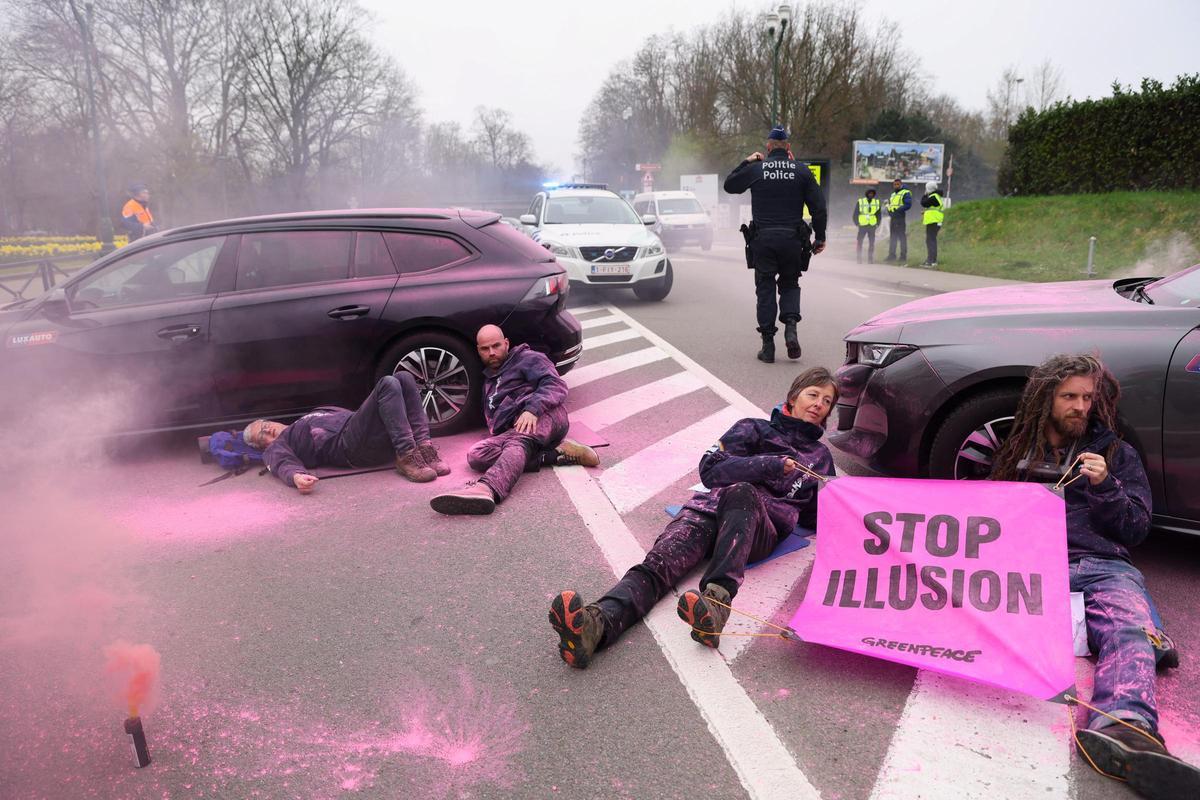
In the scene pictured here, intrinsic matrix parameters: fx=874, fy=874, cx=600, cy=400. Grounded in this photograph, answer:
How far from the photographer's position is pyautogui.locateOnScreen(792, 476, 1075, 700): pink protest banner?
2.84m

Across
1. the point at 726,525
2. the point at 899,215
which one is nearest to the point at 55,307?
the point at 726,525

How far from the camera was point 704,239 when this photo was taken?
29297 mm

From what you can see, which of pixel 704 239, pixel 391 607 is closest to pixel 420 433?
pixel 391 607

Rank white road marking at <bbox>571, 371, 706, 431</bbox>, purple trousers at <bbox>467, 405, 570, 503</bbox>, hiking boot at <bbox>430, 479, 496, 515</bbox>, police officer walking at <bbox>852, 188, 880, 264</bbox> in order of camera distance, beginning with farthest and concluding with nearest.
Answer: police officer walking at <bbox>852, 188, 880, 264</bbox> → white road marking at <bbox>571, 371, 706, 431</bbox> → purple trousers at <bbox>467, 405, 570, 503</bbox> → hiking boot at <bbox>430, 479, 496, 515</bbox>

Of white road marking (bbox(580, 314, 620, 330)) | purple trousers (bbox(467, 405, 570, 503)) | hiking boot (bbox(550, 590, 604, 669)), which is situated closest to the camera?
hiking boot (bbox(550, 590, 604, 669))

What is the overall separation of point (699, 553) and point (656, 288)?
10.5 metres

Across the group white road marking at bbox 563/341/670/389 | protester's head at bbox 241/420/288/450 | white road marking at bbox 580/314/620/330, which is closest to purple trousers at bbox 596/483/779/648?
protester's head at bbox 241/420/288/450

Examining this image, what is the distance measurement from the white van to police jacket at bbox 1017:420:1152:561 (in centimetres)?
2583

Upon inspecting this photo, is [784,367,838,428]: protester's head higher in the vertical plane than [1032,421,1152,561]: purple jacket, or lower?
higher

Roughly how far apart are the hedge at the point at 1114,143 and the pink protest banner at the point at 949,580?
18744mm

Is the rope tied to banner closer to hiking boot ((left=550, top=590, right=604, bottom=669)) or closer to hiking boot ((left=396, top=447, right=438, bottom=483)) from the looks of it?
hiking boot ((left=550, top=590, right=604, bottom=669))

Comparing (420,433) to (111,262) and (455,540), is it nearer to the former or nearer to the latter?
(455,540)

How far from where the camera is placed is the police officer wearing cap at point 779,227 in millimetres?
8367

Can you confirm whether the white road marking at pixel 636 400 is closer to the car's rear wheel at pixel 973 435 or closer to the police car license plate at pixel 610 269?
the car's rear wheel at pixel 973 435
